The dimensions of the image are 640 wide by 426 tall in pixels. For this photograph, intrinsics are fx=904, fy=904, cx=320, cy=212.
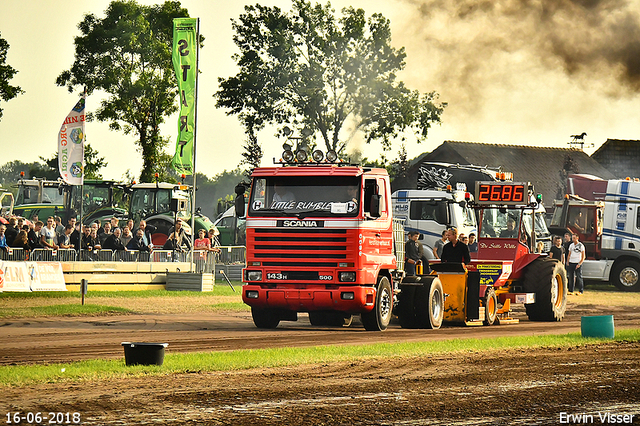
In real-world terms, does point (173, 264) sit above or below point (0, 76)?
below

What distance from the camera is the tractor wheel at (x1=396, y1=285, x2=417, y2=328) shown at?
18.6m

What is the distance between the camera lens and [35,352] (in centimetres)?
1338

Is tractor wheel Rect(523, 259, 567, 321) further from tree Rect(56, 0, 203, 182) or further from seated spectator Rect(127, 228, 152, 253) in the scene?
tree Rect(56, 0, 203, 182)

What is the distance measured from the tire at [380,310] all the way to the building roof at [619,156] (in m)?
56.8

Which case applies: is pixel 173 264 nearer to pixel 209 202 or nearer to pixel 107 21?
pixel 107 21

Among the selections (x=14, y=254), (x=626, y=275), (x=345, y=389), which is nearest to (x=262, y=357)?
(x=345, y=389)

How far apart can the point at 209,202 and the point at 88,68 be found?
→ 4444 inches

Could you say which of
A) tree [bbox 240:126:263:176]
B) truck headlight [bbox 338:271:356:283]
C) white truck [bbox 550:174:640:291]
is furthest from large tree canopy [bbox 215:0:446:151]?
truck headlight [bbox 338:271:356:283]

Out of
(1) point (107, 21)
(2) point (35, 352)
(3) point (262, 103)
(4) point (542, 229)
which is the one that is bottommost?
(2) point (35, 352)

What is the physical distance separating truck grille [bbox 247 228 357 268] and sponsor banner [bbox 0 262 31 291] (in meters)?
8.98

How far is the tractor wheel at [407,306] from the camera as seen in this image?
1856cm

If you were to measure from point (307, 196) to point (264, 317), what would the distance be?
2979mm

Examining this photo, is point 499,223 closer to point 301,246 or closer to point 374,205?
point 374,205

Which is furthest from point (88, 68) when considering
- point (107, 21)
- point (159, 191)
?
point (159, 191)
